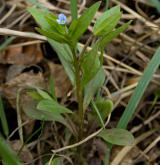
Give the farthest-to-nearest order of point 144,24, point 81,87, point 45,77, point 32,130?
point 144,24 < point 45,77 < point 32,130 < point 81,87

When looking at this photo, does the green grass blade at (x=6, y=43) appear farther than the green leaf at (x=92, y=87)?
Yes

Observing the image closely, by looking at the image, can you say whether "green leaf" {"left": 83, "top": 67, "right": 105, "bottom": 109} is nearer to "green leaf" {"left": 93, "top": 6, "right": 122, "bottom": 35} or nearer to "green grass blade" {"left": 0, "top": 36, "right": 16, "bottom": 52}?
"green leaf" {"left": 93, "top": 6, "right": 122, "bottom": 35}

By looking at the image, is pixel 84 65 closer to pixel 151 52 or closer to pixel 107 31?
pixel 107 31

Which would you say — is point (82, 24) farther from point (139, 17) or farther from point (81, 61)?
point (139, 17)

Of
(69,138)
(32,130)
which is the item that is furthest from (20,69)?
(69,138)

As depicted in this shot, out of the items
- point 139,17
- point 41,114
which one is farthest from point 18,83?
point 139,17

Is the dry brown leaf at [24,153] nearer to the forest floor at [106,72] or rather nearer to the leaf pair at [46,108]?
the forest floor at [106,72]

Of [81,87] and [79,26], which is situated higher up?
[79,26]

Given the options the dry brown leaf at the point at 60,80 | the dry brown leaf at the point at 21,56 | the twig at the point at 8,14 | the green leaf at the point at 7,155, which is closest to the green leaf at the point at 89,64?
the green leaf at the point at 7,155

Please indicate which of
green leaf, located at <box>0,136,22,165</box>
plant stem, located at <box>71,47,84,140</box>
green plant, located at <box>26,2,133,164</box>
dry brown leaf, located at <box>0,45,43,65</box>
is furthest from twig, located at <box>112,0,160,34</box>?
green leaf, located at <box>0,136,22,165</box>
